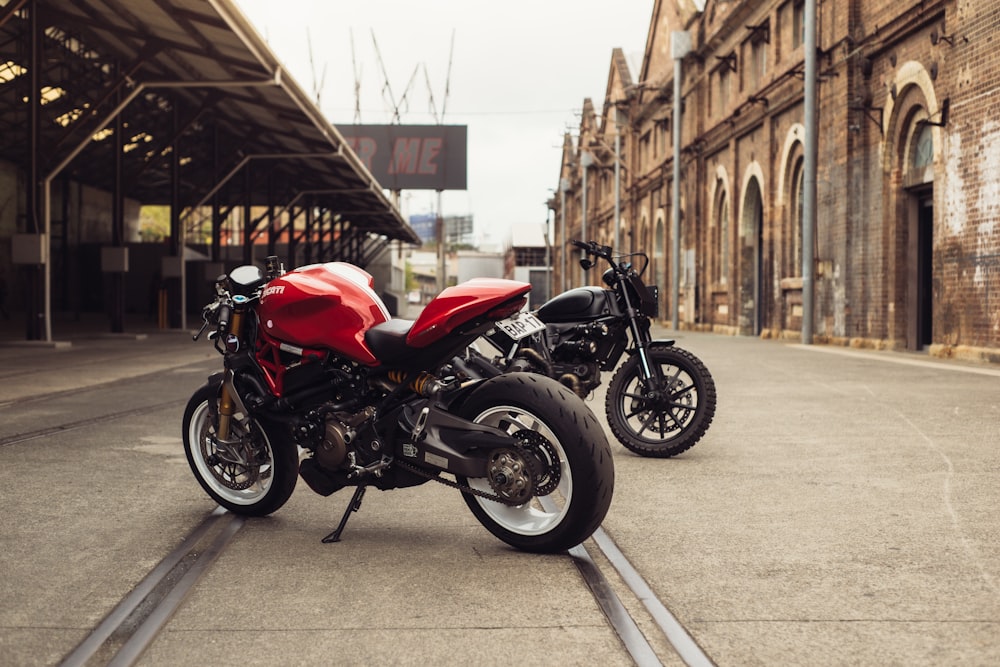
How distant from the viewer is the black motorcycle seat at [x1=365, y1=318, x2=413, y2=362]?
4109 millimetres

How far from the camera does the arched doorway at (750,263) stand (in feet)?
91.7

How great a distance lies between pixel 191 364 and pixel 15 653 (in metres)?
12.3

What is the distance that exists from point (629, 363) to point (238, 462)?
279 cm

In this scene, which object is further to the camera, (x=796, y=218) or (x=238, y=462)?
(x=796, y=218)

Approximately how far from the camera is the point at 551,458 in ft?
12.8

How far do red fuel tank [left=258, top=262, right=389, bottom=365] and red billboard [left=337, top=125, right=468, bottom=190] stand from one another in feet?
159

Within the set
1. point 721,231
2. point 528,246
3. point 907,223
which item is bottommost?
point 907,223

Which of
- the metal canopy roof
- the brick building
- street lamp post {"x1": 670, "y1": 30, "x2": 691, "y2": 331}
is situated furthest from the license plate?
street lamp post {"x1": 670, "y1": 30, "x2": 691, "y2": 331}

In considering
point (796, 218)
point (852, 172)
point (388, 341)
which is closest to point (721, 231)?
point (796, 218)

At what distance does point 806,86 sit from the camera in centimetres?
2003

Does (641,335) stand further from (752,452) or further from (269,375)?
(269,375)

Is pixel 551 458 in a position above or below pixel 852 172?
below

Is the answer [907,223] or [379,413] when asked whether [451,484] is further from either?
[907,223]

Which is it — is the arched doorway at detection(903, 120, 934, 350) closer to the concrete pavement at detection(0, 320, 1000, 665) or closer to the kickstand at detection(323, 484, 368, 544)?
the concrete pavement at detection(0, 320, 1000, 665)
